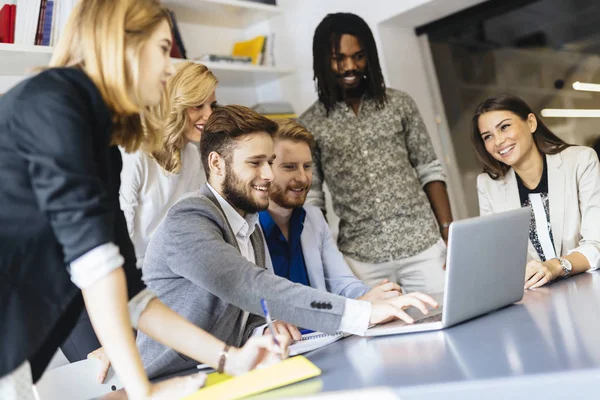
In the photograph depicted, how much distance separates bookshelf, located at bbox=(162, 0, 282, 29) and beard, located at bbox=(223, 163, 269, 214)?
5.52 ft

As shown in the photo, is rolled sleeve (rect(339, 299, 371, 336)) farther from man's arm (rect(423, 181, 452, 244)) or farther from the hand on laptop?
man's arm (rect(423, 181, 452, 244))

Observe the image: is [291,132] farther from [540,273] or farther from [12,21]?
[12,21]

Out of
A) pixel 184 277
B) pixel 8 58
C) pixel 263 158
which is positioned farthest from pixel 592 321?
pixel 8 58

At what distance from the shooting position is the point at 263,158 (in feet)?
6.31

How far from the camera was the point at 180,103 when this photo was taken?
2.36 m

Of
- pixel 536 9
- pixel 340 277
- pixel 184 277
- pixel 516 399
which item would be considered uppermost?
pixel 536 9

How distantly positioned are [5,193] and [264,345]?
1.63ft

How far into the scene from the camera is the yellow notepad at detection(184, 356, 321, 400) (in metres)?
1.01

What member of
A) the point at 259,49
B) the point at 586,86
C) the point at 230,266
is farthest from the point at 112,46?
the point at 586,86

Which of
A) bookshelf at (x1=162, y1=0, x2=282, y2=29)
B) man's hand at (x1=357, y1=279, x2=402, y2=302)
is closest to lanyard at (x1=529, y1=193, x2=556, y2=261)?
man's hand at (x1=357, y1=279, x2=402, y2=302)

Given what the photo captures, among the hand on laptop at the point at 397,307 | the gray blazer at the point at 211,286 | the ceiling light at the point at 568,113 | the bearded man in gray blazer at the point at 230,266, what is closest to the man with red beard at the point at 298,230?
the bearded man in gray blazer at the point at 230,266

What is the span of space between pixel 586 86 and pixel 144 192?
2130 millimetres

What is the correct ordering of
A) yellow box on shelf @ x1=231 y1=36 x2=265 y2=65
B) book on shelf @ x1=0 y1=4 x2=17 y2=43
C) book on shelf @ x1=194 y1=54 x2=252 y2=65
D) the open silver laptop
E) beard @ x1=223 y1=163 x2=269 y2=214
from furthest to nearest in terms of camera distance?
yellow box on shelf @ x1=231 y1=36 x2=265 y2=65 → book on shelf @ x1=194 y1=54 x2=252 y2=65 → book on shelf @ x1=0 y1=4 x2=17 y2=43 → beard @ x1=223 y1=163 x2=269 y2=214 → the open silver laptop

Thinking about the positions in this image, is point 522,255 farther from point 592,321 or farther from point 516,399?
point 516,399
